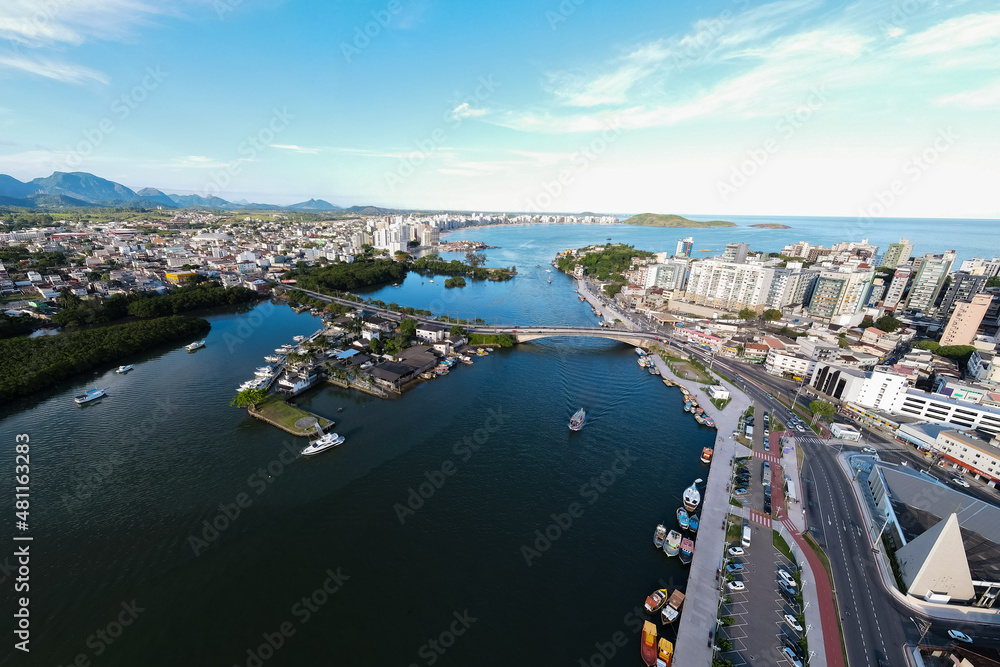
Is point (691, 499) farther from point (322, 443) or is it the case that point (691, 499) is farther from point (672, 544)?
point (322, 443)

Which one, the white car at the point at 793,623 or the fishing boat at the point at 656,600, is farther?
the fishing boat at the point at 656,600

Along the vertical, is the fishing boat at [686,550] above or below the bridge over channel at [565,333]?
below

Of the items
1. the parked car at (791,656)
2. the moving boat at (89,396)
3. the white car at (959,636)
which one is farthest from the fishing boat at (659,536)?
the moving boat at (89,396)

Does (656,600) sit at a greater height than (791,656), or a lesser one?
lesser

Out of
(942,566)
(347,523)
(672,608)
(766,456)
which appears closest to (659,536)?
(672,608)

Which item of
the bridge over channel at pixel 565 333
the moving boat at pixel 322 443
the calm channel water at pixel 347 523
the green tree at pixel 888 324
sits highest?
the green tree at pixel 888 324

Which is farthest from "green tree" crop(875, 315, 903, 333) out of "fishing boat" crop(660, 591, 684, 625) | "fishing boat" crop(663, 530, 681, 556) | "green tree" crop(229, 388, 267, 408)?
"green tree" crop(229, 388, 267, 408)

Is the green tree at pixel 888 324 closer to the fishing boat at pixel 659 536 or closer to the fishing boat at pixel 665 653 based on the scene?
the fishing boat at pixel 659 536
